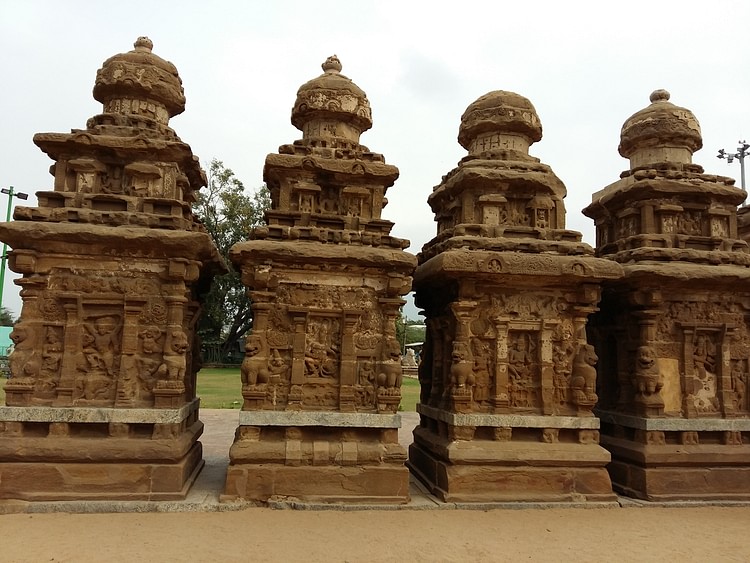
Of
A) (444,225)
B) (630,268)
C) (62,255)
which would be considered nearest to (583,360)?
(630,268)

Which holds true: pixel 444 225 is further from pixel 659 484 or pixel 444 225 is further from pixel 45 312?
pixel 45 312

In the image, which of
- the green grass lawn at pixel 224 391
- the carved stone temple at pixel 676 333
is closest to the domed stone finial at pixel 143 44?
the carved stone temple at pixel 676 333

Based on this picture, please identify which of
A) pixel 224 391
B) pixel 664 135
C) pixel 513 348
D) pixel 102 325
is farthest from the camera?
pixel 224 391

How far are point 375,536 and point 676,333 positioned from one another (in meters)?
6.04

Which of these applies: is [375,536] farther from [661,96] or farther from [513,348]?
[661,96]

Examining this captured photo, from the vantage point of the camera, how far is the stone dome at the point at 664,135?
382 inches

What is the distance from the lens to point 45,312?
728cm

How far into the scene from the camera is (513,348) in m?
8.22

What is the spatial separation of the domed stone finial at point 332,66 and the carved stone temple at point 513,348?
3.03m

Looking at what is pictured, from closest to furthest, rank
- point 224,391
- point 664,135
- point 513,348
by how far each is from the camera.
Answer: point 513,348
point 664,135
point 224,391

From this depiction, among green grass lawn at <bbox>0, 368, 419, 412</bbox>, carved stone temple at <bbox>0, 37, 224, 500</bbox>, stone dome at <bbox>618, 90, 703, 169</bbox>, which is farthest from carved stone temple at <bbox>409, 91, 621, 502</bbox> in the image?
green grass lawn at <bbox>0, 368, 419, 412</bbox>

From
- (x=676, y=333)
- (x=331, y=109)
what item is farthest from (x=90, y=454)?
(x=676, y=333)

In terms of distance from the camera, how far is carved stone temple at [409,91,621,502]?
25.3ft

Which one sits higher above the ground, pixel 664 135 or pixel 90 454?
pixel 664 135
